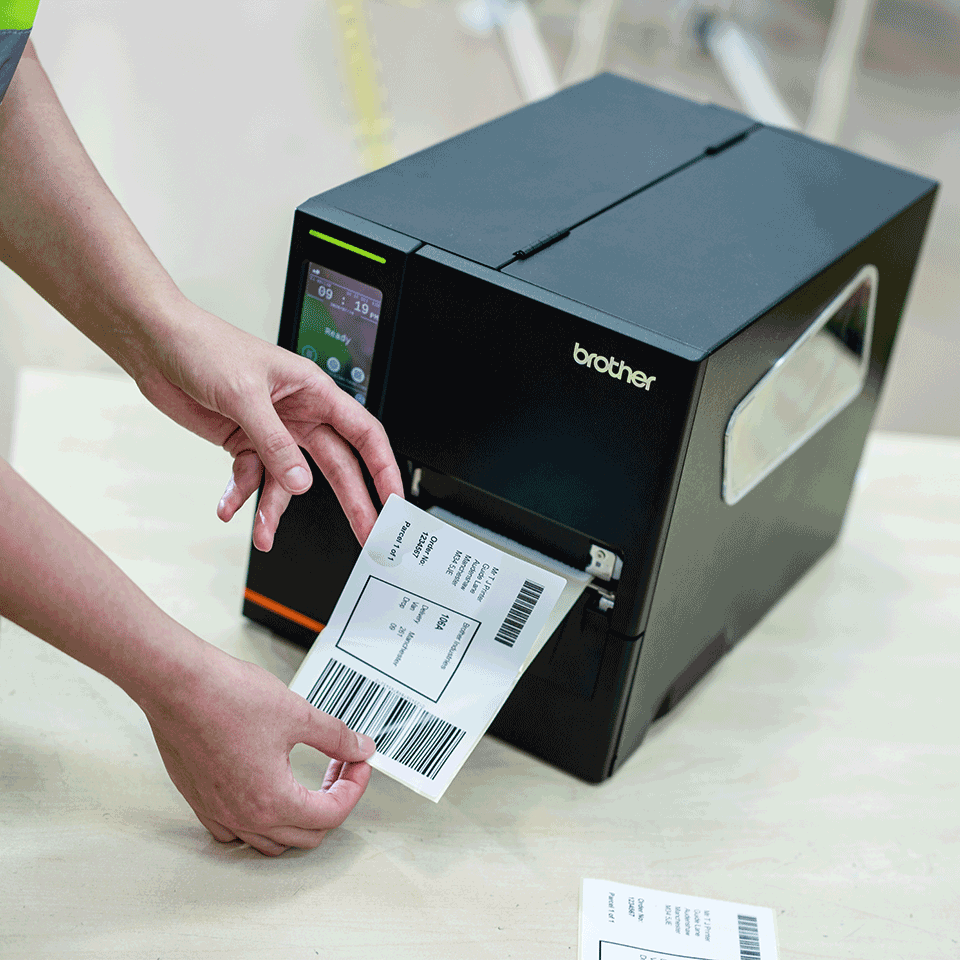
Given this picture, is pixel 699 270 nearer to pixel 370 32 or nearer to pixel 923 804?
pixel 923 804

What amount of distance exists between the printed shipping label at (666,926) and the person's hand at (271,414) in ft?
0.99

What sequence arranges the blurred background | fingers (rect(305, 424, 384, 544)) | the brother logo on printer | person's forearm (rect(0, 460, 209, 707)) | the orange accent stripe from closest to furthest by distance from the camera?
1. person's forearm (rect(0, 460, 209, 707))
2. the brother logo on printer
3. fingers (rect(305, 424, 384, 544))
4. the orange accent stripe
5. the blurred background

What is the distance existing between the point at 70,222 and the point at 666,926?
2.11 ft

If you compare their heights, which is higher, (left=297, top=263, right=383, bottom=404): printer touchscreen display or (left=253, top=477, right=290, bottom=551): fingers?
(left=297, top=263, right=383, bottom=404): printer touchscreen display

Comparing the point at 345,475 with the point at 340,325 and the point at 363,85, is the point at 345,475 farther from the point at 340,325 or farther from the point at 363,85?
the point at 363,85

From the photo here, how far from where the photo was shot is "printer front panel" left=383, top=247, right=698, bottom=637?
77 centimetres

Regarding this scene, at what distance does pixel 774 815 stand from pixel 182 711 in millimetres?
457

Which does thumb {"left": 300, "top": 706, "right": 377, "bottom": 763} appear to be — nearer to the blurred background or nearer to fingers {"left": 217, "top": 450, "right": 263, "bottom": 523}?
fingers {"left": 217, "top": 450, "right": 263, "bottom": 523}

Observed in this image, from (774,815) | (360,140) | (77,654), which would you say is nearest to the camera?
(77,654)

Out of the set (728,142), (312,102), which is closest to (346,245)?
(728,142)

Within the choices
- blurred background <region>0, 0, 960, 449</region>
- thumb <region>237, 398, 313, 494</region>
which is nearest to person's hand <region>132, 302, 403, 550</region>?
thumb <region>237, 398, 313, 494</region>

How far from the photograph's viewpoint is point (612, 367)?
77 centimetres

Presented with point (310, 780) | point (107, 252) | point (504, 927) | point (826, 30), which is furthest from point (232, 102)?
point (504, 927)

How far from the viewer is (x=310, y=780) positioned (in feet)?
2.88
